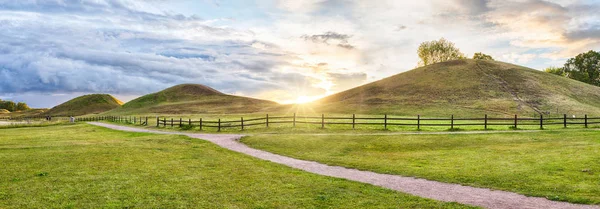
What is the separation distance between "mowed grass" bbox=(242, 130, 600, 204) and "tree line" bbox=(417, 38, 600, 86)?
123 meters

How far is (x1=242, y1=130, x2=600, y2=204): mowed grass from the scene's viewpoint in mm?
13711

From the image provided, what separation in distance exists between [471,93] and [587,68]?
65284 mm

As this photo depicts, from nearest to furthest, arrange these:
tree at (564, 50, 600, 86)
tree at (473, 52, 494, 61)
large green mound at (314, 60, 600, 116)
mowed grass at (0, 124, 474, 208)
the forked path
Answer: mowed grass at (0, 124, 474, 208), the forked path, large green mound at (314, 60, 600, 116), tree at (564, 50, 600, 86), tree at (473, 52, 494, 61)

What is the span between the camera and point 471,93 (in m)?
98.5

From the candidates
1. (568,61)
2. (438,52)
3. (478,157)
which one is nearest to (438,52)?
(438,52)

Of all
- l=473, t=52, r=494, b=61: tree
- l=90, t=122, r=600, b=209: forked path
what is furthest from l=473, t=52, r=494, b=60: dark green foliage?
l=90, t=122, r=600, b=209: forked path

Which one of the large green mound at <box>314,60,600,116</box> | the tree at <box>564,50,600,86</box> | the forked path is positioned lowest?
the forked path

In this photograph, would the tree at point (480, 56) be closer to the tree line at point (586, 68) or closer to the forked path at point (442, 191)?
the tree line at point (586, 68)

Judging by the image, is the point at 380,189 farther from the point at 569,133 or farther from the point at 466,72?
the point at 466,72

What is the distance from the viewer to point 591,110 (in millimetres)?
81500

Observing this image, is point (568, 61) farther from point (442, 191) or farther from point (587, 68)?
point (442, 191)

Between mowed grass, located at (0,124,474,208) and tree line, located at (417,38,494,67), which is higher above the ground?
tree line, located at (417,38,494,67)

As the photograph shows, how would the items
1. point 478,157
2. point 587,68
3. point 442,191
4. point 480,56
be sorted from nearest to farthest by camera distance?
point 442,191 < point 478,157 < point 587,68 < point 480,56

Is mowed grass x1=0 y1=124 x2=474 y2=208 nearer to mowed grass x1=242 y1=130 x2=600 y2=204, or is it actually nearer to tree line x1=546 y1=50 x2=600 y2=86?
mowed grass x1=242 y1=130 x2=600 y2=204
